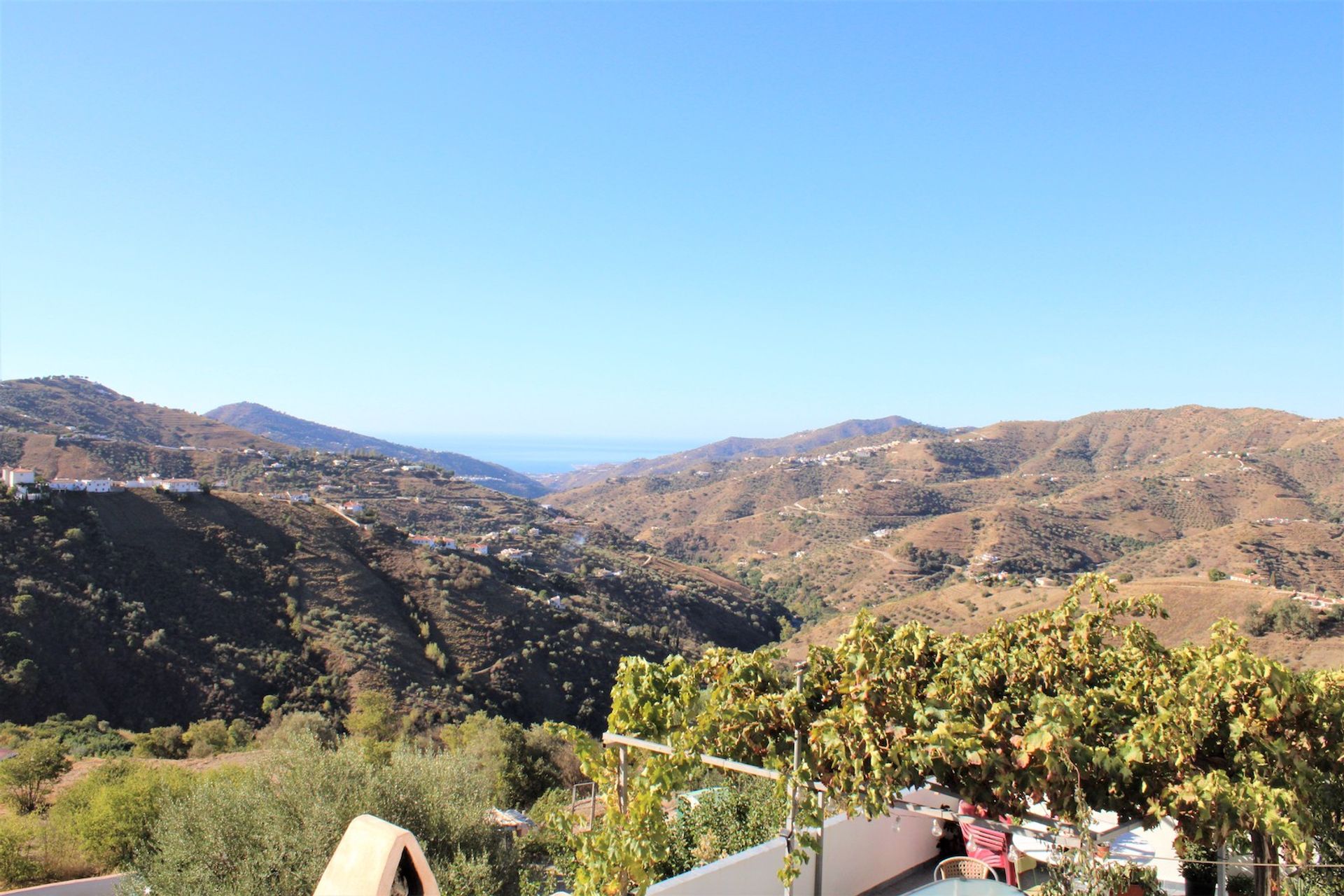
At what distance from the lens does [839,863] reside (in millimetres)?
5801

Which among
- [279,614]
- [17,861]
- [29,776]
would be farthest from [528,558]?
[17,861]

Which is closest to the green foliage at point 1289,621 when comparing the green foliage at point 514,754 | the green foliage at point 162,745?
the green foliage at point 514,754

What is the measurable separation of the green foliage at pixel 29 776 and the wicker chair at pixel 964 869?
14494 mm

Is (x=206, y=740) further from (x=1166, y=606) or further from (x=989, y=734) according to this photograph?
(x=1166, y=606)

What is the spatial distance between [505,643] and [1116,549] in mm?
45325

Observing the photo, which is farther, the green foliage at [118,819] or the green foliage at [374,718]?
the green foliage at [374,718]

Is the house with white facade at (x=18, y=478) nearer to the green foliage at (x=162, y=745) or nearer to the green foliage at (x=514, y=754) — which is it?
the green foliage at (x=162, y=745)

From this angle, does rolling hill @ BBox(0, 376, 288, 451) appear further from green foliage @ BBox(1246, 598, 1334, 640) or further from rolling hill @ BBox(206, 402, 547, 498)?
green foliage @ BBox(1246, 598, 1334, 640)

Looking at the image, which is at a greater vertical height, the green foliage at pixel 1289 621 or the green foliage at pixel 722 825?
the green foliage at pixel 722 825

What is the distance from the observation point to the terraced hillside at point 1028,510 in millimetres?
46812

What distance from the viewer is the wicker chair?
17.8 feet

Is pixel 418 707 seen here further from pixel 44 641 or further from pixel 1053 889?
pixel 1053 889

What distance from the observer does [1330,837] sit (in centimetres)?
456

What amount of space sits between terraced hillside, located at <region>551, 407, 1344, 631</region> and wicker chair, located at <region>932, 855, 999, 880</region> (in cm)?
3948
